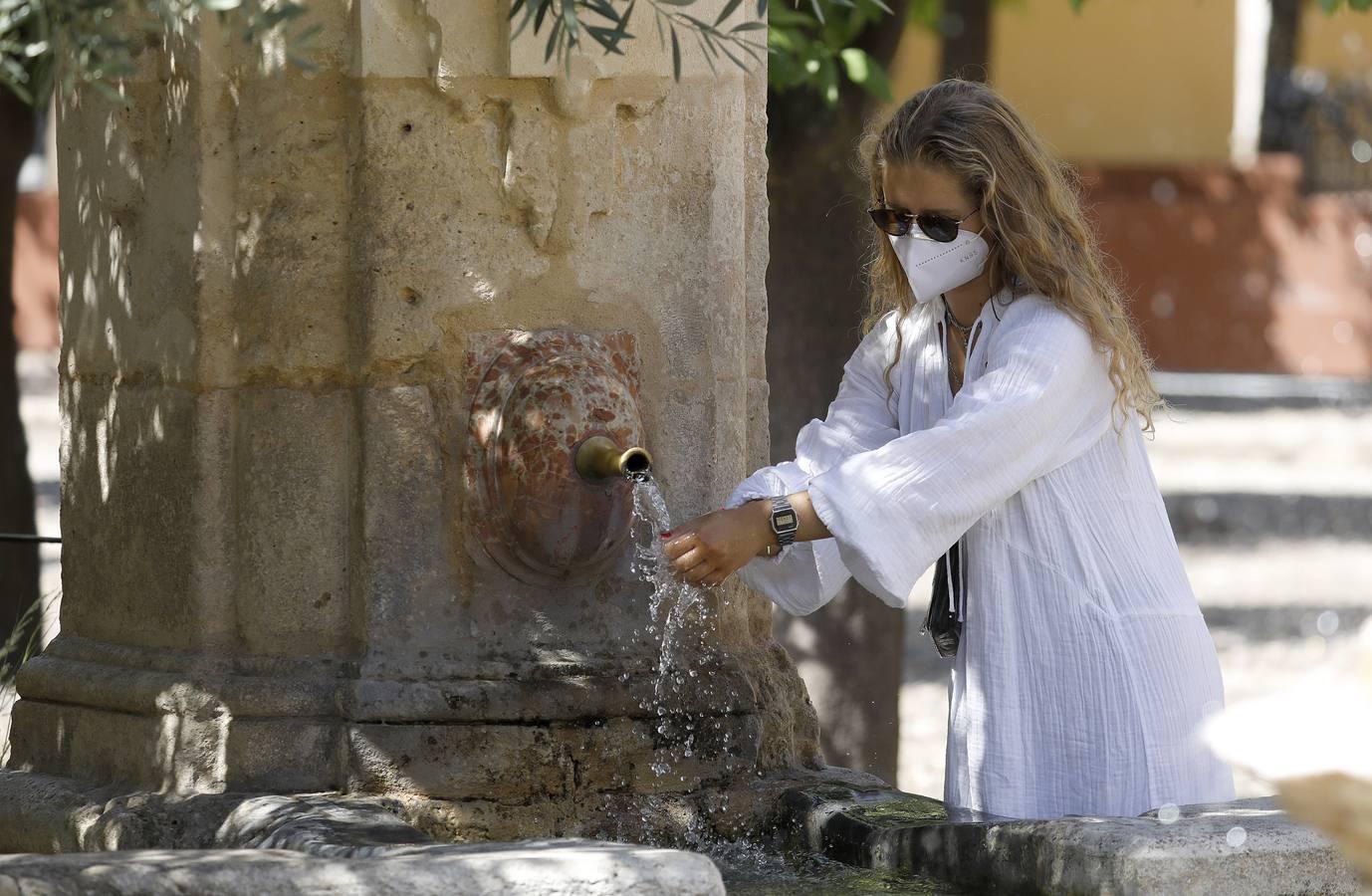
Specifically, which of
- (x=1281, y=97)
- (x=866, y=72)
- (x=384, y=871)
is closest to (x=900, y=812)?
(x=384, y=871)

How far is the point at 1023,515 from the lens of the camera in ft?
10.4

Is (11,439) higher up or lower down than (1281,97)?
lower down

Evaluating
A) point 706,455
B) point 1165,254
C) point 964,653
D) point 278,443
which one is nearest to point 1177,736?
point 964,653

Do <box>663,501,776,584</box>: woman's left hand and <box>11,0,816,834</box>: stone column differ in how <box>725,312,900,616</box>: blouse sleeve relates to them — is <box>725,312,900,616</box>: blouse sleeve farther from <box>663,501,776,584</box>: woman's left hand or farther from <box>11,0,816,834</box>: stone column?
<box>11,0,816,834</box>: stone column

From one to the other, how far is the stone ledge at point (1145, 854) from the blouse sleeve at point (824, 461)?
0.47 metres

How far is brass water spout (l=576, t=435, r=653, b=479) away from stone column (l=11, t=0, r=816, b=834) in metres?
0.04

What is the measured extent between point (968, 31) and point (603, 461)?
4.28 m

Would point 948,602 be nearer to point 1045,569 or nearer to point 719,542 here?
point 1045,569

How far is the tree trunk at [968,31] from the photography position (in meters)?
7.05

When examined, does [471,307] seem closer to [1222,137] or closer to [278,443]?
[278,443]

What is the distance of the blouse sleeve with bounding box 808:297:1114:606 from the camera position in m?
3.04

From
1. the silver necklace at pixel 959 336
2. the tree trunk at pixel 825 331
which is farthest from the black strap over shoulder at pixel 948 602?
the tree trunk at pixel 825 331

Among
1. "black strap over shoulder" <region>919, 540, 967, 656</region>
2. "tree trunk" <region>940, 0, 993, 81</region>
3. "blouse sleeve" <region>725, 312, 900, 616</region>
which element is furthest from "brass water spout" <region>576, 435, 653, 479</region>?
"tree trunk" <region>940, 0, 993, 81</region>

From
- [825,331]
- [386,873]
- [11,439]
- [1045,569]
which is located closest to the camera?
[386,873]
